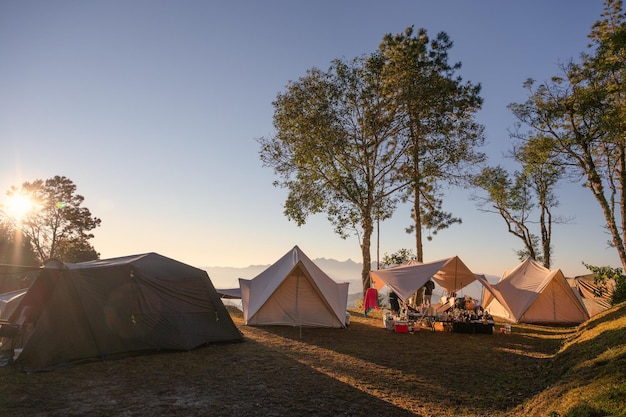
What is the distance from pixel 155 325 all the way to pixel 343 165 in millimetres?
15102

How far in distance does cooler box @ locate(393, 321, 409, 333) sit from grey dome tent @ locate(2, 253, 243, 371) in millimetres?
5669

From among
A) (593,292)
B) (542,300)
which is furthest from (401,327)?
(593,292)

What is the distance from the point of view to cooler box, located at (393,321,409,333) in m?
13.6

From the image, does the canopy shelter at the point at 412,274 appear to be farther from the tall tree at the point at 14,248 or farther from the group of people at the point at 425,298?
the tall tree at the point at 14,248

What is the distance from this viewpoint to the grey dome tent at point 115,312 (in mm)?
8047

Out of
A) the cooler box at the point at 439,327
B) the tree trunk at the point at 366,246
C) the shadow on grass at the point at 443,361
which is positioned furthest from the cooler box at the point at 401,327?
the tree trunk at the point at 366,246

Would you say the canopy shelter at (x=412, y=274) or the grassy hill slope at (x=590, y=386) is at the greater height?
the canopy shelter at (x=412, y=274)

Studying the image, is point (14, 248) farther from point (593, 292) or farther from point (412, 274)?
point (593, 292)

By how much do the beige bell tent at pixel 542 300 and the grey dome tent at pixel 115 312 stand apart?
11.8 meters

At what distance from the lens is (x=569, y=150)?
2266cm

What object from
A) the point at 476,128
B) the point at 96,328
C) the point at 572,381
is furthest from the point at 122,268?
the point at 476,128

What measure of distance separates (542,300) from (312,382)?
13.7 meters

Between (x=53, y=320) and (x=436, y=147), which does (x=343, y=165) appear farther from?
(x=53, y=320)

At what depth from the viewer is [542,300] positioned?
662 inches
